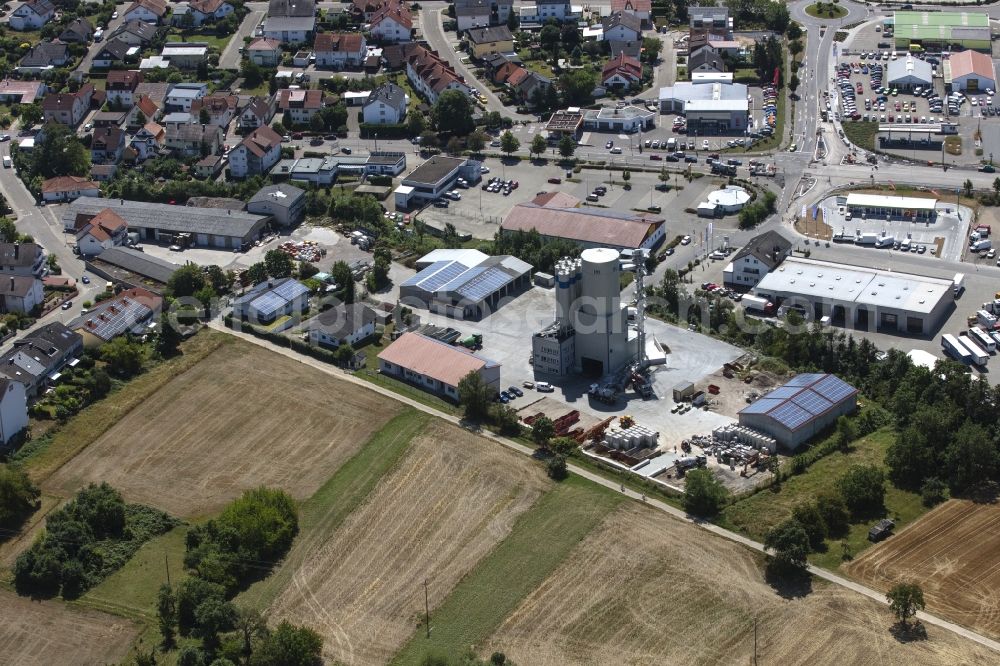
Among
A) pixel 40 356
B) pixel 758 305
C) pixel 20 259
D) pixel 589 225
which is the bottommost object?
pixel 758 305

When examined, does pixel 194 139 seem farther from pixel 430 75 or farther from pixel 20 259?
pixel 20 259

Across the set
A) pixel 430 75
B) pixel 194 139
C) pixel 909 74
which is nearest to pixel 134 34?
pixel 194 139

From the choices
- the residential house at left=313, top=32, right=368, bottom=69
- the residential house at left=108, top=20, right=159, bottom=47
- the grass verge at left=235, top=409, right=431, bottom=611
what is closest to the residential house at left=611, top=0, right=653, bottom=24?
the residential house at left=313, top=32, right=368, bottom=69

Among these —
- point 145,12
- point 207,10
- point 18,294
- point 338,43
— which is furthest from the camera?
point 207,10

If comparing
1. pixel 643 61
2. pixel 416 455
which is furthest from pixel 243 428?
pixel 643 61

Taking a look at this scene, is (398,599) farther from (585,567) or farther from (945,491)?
(945,491)

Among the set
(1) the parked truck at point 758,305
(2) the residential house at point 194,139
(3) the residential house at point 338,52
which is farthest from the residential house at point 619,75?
(1) the parked truck at point 758,305

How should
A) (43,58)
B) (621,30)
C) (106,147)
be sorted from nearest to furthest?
(106,147) → (43,58) → (621,30)

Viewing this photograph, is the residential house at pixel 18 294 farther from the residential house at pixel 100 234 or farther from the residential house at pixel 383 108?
the residential house at pixel 383 108
